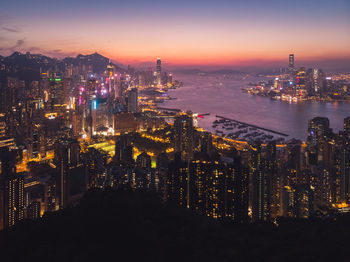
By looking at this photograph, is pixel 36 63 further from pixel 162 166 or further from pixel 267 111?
pixel 162 166

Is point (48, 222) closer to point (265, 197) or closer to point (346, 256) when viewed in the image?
point (346, 256)

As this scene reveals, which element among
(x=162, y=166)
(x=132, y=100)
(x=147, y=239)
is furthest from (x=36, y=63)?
(x=147, y=239)

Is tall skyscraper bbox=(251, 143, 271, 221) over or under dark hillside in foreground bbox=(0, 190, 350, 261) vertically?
under

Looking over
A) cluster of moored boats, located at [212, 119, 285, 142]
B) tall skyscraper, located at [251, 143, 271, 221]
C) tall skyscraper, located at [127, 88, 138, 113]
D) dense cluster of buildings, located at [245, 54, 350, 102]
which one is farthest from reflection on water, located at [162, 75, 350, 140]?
tall skyscraper, located at [251, 143, 271, 221]

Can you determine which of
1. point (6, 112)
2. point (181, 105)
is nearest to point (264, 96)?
point (181, 105)

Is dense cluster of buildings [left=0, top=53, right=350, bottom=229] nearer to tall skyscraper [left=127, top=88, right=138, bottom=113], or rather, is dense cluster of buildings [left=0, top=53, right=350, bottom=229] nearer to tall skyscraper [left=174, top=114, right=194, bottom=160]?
tall skyscraper [left=174, top=114, right=194, bottom=160]

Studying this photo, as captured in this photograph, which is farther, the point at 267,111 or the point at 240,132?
the point at 267,111
